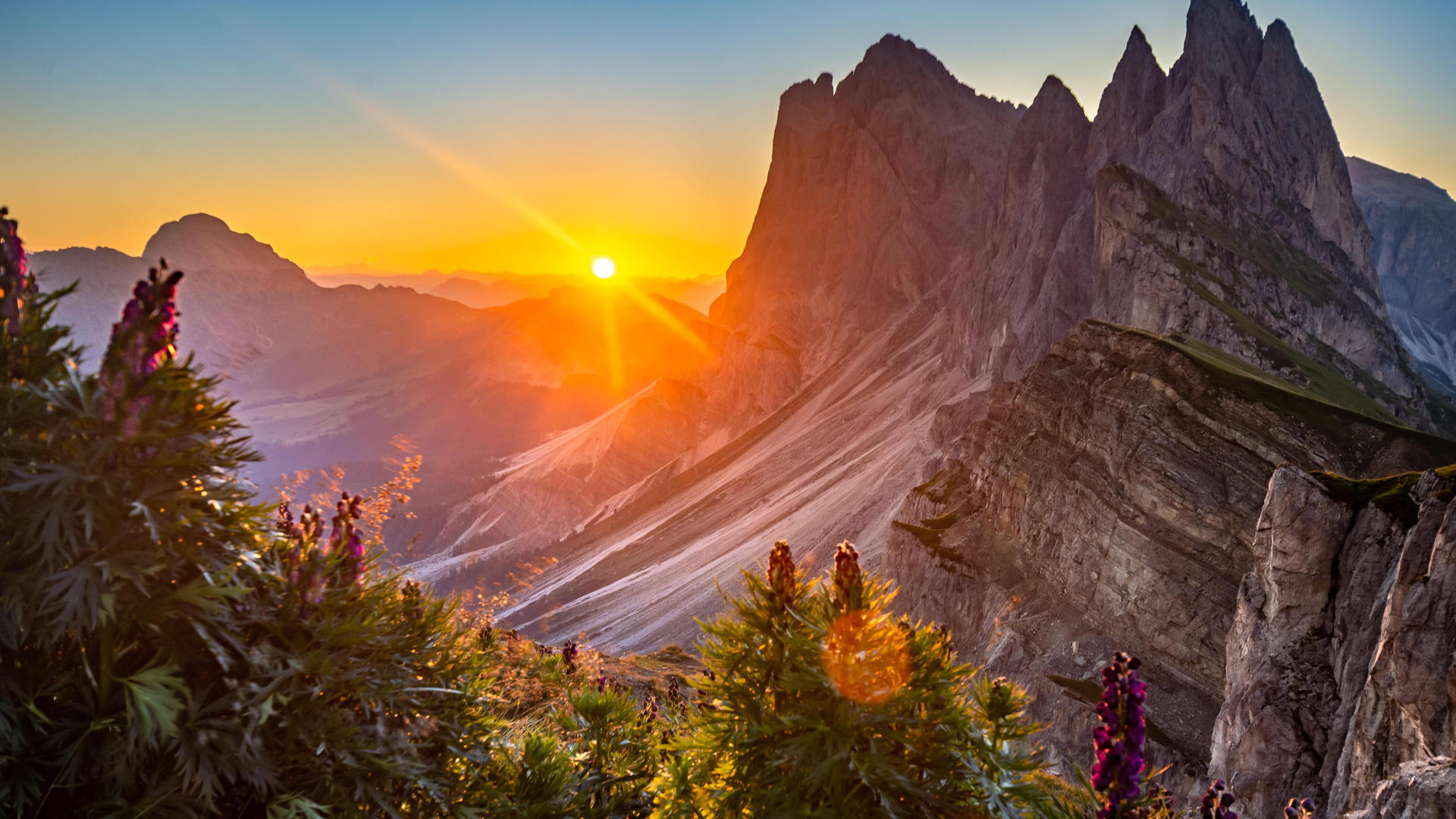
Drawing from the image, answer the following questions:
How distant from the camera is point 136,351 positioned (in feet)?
17.4

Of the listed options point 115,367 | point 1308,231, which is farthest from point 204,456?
point 1308,231

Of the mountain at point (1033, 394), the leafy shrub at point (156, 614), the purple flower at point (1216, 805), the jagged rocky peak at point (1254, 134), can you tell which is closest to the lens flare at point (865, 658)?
the mountain at point (1033, 394)

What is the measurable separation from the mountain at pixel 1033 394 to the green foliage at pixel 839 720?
190cm

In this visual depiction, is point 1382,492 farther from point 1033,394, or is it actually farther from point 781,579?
point 781,579

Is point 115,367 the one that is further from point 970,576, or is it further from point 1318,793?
point 970,576

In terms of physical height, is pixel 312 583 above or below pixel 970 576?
above

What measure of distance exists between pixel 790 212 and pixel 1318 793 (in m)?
182

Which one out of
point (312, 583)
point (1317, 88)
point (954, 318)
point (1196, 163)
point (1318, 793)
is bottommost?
point (1318, 793)

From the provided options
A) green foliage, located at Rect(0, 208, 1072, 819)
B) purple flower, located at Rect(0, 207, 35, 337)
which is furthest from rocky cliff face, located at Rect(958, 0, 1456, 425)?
purple flower, located at Rect(0, 207, 35, 337)

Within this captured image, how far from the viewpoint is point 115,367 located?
526 centimetres

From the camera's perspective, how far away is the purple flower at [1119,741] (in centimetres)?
570

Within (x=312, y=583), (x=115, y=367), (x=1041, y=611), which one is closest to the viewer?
(x=115, y=367)

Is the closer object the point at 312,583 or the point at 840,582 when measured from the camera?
the point at 312,583

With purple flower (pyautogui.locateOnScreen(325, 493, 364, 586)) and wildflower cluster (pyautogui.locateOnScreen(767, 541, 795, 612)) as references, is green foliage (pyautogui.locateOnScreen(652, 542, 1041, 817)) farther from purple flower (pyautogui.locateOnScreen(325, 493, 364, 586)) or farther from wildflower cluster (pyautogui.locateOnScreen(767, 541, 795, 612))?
purple flower (pyautogui.locateOnScreen(325, 493, 364, 586))
